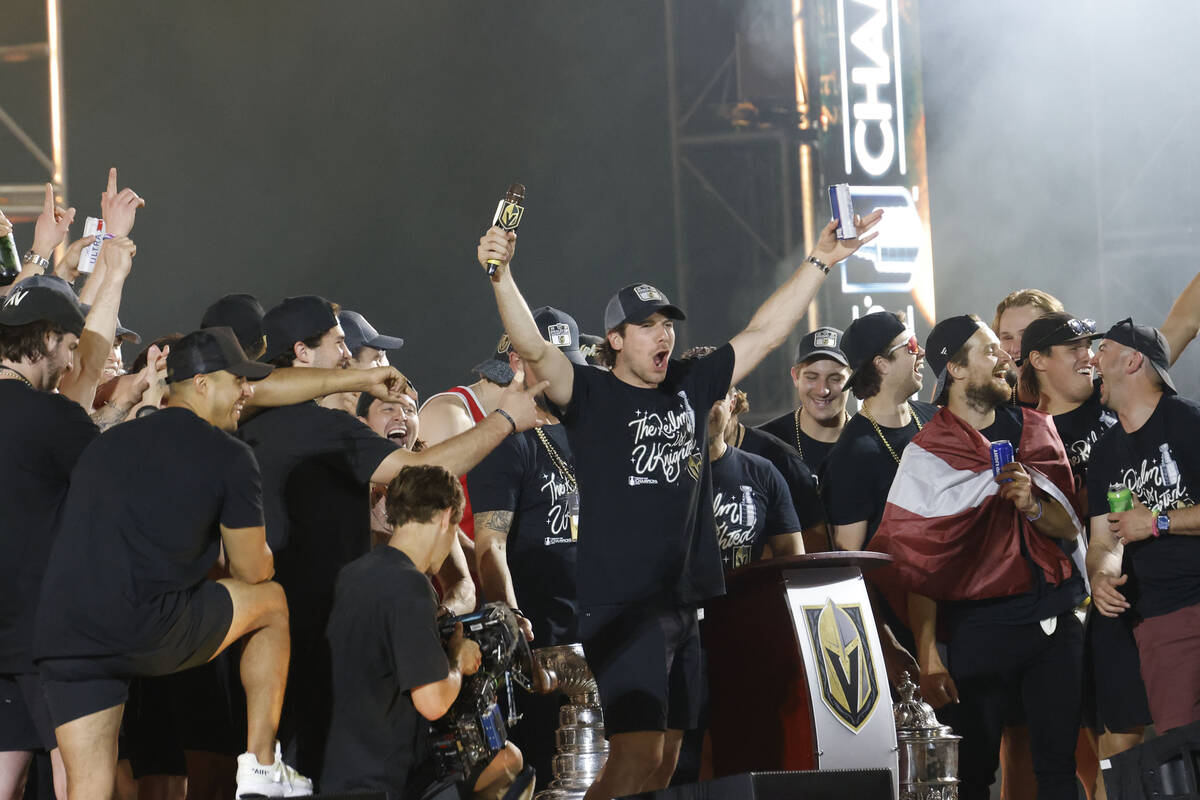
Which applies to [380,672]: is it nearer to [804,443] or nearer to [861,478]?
[861,478]

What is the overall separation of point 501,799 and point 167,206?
602 cm

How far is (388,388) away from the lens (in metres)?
4.43

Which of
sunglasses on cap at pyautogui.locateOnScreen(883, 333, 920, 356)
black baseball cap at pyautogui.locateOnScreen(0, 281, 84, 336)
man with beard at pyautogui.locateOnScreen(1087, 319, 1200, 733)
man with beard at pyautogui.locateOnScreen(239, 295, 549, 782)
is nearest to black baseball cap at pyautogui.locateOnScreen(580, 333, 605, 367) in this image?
sunglasses on cap at pyautogui.locateOnScreen(883, 333, 920, 356)

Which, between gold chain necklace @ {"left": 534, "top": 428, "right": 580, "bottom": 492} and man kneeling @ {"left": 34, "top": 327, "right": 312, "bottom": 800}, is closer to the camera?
man kneeling @ {"left": 34, "top": 327, "right": 312, "bottom": 800}

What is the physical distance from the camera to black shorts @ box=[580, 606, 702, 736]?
4.54 meters

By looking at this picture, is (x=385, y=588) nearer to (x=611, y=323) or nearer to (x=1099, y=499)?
(x=611, y=323)

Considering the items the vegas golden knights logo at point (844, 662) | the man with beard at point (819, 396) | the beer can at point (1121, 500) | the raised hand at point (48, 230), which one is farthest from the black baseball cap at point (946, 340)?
the raised hand at point (48, 230)

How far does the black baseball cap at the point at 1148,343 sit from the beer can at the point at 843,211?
44.1 inches

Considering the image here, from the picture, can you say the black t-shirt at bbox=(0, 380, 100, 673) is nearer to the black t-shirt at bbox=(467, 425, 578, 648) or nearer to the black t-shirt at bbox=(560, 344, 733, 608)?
the black t-shirt at bbox=(560, 344, 733, 608)

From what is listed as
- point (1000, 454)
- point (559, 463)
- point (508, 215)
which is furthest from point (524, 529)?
point (1000, 454)

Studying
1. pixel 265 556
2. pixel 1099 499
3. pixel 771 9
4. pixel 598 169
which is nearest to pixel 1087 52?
pixel 771 9

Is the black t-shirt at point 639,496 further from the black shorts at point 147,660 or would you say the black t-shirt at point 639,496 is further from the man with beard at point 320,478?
the black shorts at point 147,660

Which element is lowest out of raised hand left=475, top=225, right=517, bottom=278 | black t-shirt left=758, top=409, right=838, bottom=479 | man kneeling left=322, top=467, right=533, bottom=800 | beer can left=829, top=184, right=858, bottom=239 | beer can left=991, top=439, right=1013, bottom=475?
→ man kneeling left=322, top=467, right=533, bottom=800

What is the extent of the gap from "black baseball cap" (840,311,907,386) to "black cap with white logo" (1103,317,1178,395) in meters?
1.03
